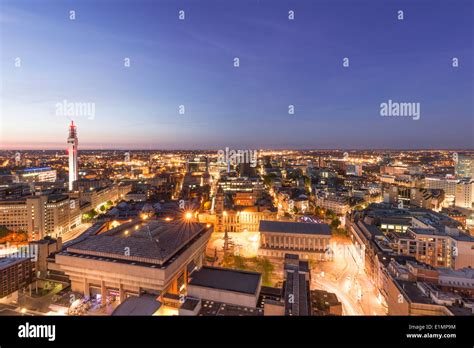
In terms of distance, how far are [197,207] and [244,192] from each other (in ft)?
20.7

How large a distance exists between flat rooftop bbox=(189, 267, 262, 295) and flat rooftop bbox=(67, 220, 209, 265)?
1362mm

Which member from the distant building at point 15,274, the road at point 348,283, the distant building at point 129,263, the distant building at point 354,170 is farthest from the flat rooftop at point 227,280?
the distant building at point 354,170

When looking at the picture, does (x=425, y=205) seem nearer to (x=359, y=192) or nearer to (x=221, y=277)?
(x=359, y=192)

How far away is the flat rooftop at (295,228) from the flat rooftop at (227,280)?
5.47 m

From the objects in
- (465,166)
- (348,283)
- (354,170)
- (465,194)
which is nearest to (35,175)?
(348,283)

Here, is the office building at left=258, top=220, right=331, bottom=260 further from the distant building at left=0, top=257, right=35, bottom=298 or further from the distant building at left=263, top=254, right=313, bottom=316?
the distant building at left=0, top=257, right=35, bottom=298

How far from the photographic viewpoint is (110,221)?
700 inches

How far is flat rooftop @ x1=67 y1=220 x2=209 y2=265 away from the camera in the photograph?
9525mm

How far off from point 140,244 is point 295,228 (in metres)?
8.89

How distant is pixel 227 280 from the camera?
9.32m

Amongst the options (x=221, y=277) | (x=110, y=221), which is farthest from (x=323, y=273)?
(x=110, y=221)

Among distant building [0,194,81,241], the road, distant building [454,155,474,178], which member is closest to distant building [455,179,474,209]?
distant building [454,155,474,178]
